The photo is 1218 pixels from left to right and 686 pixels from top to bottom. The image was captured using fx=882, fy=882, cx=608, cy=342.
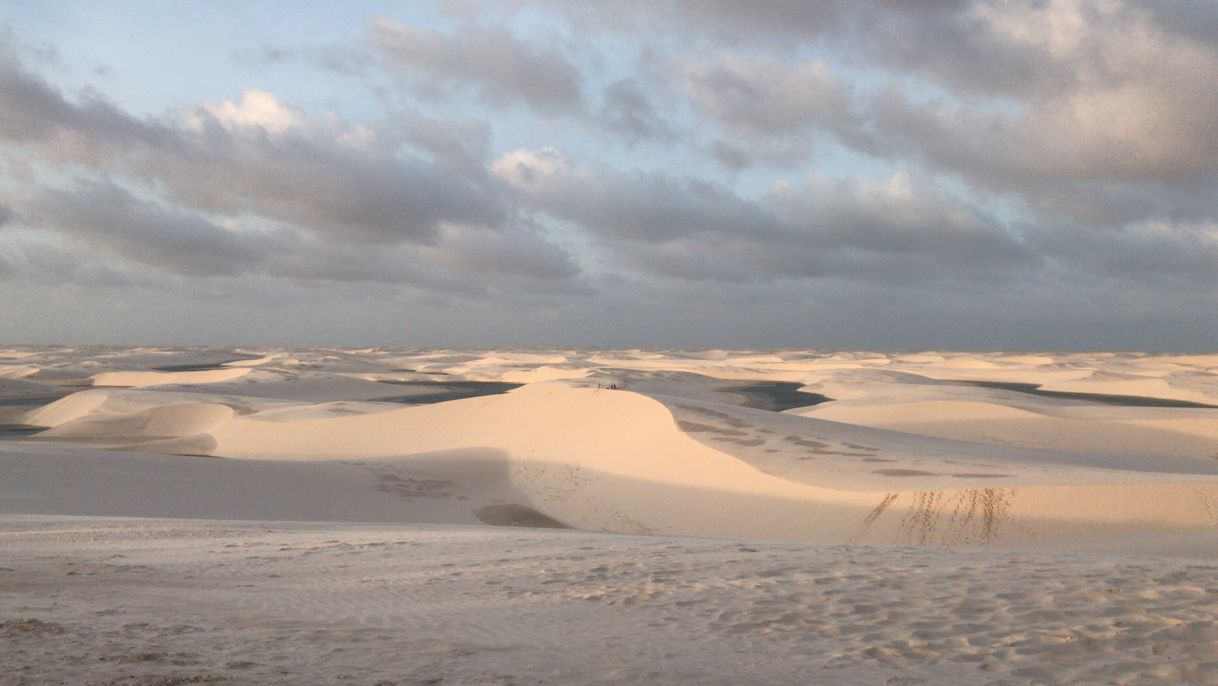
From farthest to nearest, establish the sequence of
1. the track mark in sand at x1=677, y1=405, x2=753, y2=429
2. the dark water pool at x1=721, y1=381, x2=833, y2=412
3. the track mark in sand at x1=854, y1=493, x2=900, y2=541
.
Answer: the dark water pool at x1=721, y1=381, x2=833, y2=412 → the track mark in sand at x1=677, y1=405, x2=753, y2=429 → the track mark in sand at x1=854, y1=493, x2=900, y2=541

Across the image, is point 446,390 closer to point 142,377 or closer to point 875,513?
point 142,377

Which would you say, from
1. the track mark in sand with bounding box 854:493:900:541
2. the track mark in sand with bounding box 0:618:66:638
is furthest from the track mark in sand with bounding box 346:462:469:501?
the track mark in sand with bounding box 0:618:66:638

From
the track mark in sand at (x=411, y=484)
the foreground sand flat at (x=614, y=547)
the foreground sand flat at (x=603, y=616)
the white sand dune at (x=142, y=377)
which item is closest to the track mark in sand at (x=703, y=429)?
the foreground sand flat at (x=614, y=547)

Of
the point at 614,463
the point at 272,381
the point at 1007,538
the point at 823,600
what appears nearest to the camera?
the point at 823,600

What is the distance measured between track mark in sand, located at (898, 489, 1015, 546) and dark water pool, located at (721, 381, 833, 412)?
19.4m

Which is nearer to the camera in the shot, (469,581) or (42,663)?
(42,663)

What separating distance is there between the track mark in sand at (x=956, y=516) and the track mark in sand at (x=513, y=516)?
5.21 meters

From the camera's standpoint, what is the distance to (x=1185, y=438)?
22.0 meters

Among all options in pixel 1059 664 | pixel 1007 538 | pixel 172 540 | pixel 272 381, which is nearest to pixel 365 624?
pixel 1059 664

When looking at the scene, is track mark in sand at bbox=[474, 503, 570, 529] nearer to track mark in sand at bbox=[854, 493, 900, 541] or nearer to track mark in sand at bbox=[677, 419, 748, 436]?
track mark in sand at bbox=[677, 419, 748, 436]

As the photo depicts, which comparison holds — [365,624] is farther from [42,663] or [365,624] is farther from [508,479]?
[508,479]

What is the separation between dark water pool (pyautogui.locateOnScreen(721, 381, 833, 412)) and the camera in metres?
34.5

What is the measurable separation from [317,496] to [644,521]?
5677mm

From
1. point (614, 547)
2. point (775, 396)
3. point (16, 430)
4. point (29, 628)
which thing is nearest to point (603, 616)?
point (614, 547)
